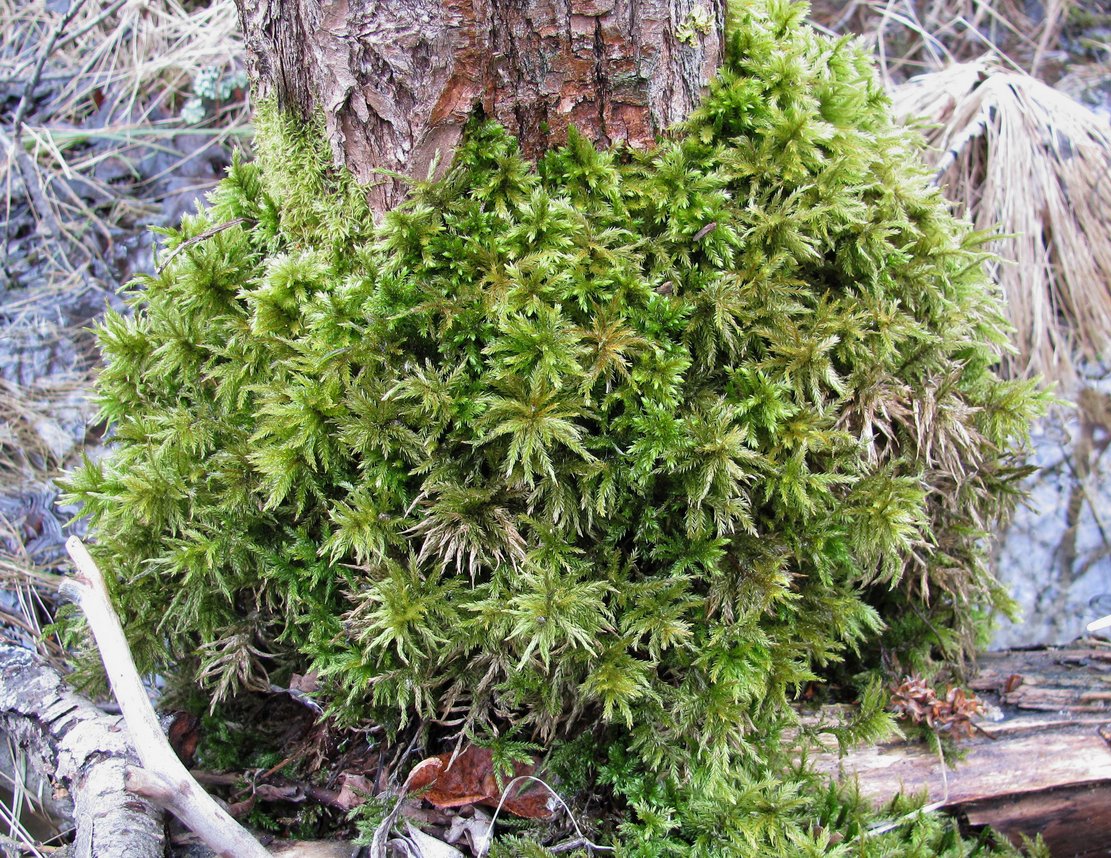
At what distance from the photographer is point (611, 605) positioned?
1.96 meters

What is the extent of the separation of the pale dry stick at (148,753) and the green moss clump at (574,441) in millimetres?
197

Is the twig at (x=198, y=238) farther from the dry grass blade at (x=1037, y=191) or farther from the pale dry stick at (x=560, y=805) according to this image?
the dry grass blade at (x=1037, y=191)

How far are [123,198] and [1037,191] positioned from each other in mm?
4125

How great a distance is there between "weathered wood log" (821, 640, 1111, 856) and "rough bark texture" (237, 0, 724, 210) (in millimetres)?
1945

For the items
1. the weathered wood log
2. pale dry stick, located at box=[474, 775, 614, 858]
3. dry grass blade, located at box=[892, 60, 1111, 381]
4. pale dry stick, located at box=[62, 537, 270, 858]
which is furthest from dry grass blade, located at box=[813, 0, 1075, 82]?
pale dry stick, located at box=[62, 537, 270, 858]

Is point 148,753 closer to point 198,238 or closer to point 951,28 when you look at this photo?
point 198,238

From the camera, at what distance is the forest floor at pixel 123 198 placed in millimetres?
3008

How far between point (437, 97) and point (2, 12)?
3.42 metres

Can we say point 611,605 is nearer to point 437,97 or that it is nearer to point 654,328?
point 654,328

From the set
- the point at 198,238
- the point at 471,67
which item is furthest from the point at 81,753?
the point at 471,67

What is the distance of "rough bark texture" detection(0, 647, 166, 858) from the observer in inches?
68.5

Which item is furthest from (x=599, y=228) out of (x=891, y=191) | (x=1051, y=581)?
(x=1051, y=581)

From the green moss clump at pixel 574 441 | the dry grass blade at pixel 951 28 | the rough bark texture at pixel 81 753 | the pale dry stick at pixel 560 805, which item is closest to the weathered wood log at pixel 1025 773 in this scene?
the green moss clump at pixel 574 441

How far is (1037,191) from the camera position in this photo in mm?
3291
